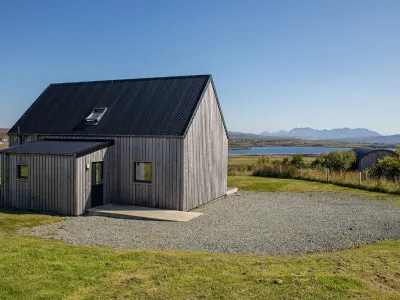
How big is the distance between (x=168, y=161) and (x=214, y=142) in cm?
391

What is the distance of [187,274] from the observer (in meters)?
7.75

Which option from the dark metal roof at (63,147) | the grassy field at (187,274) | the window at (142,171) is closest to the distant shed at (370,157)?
the window at (142,171)

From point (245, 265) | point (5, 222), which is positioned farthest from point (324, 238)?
point (5, 222)

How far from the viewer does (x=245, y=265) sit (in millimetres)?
8414

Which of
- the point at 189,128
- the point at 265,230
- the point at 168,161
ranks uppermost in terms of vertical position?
the point at 189,128

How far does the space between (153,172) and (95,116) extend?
15.3ft

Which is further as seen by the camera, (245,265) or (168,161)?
(168,161)

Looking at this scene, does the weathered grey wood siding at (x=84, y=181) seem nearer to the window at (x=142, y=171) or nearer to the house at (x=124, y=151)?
the house at (x=124, y=151)

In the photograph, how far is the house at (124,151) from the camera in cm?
1577

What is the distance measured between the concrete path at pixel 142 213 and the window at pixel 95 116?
4464mm

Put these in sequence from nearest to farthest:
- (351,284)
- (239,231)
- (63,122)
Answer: (351,284) < (239,231) < (63,122)

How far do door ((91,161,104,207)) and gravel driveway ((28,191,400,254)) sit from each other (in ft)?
5.85

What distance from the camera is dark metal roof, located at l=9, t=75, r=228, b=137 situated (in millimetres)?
16938

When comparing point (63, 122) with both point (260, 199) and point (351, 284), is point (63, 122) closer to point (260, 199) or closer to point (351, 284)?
point (260, 199)
